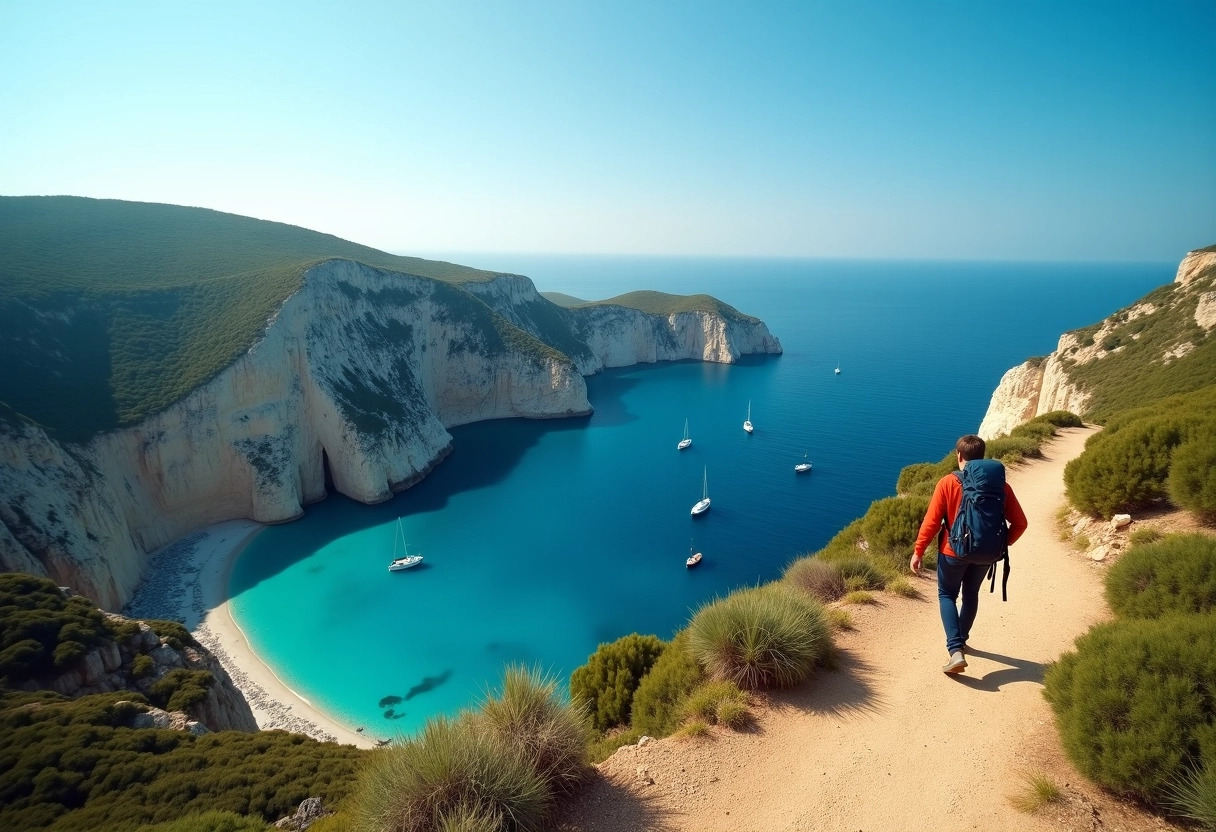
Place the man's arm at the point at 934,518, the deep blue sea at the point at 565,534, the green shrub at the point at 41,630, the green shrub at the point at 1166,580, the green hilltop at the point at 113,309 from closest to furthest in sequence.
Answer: the green shrub at the point at 1166,580 < the man's arm at the point at 934,518 < the green shrub at the point at 41,630 < the deep blue sea at the point at 565,534 < the green hilltop at the point at 113,309

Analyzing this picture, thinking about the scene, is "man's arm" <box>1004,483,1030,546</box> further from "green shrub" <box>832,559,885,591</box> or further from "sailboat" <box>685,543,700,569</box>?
"sailboat" <box>685,543,700,569</box>

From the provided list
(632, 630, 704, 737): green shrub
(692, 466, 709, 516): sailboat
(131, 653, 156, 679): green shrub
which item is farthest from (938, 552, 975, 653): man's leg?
(692, 466, 709, 516): sailboat

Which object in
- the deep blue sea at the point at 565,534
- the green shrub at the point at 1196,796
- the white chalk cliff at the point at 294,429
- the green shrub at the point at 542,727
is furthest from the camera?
the white chalk cliff at the point at 294,429

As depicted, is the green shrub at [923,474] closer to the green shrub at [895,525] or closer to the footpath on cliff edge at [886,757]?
the green shrub at [895,525]

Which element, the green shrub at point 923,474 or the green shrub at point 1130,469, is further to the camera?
the green shrub at point 923,474

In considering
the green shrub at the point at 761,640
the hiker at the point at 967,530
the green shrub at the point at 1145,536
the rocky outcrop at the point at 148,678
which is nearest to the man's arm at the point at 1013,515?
the hiker at the point at 967,530

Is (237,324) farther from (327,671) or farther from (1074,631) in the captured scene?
(1074,631)
